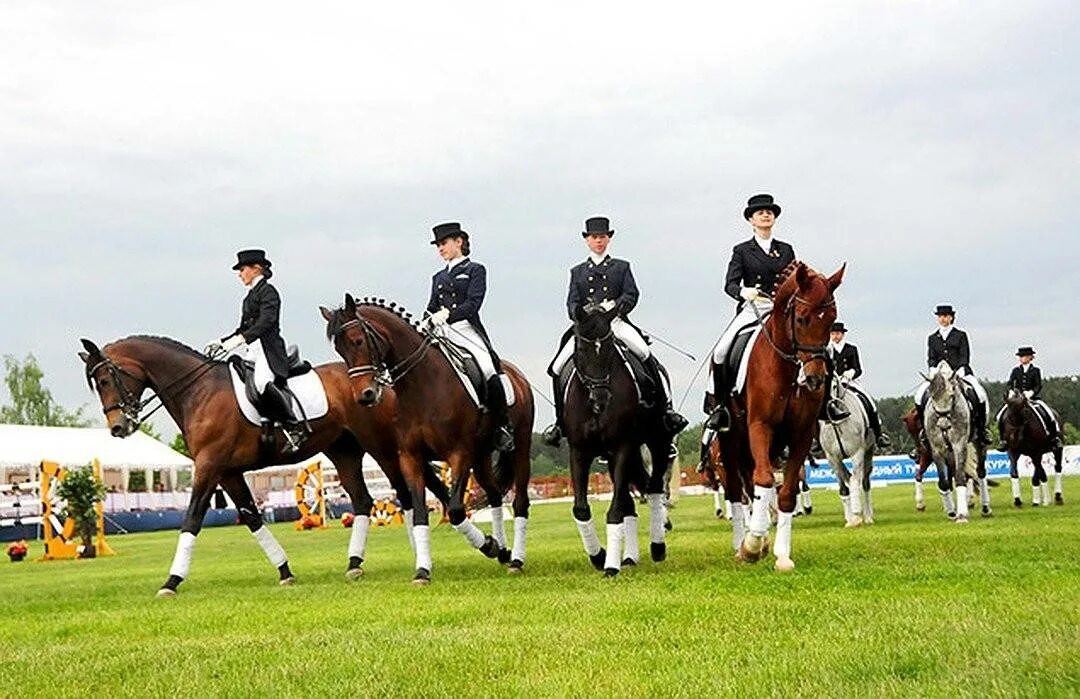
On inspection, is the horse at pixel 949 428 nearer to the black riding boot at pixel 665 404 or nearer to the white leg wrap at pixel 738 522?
the white leg wrap at pixel 738 522

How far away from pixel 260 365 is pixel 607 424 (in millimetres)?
4376

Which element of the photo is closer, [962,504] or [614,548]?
[614,548]

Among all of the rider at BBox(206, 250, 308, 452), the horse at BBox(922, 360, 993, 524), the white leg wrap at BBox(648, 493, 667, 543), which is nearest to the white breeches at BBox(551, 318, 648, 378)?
the white leg wrap at BBox(648, 493, 667, 543)

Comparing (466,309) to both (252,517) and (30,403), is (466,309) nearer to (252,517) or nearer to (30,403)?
(252,517)

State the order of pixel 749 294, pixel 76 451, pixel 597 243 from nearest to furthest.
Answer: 1. pixel 749 294
2. pixel 597 243
3. pixel 76 451

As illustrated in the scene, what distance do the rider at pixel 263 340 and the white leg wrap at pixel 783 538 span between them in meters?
6.01

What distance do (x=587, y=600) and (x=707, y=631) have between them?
2340mm

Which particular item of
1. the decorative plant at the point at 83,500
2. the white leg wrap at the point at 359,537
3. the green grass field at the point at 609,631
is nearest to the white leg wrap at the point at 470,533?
the green grass field at the point at 609,631

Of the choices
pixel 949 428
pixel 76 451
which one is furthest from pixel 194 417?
pixel 76 451

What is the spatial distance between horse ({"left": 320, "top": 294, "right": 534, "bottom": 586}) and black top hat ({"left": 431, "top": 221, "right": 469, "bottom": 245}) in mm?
1479

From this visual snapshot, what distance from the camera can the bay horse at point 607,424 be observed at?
13.1m

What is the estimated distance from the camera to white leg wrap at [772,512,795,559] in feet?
40.3

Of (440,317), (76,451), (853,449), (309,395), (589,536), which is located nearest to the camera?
(589,536)

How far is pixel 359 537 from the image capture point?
636 inches
